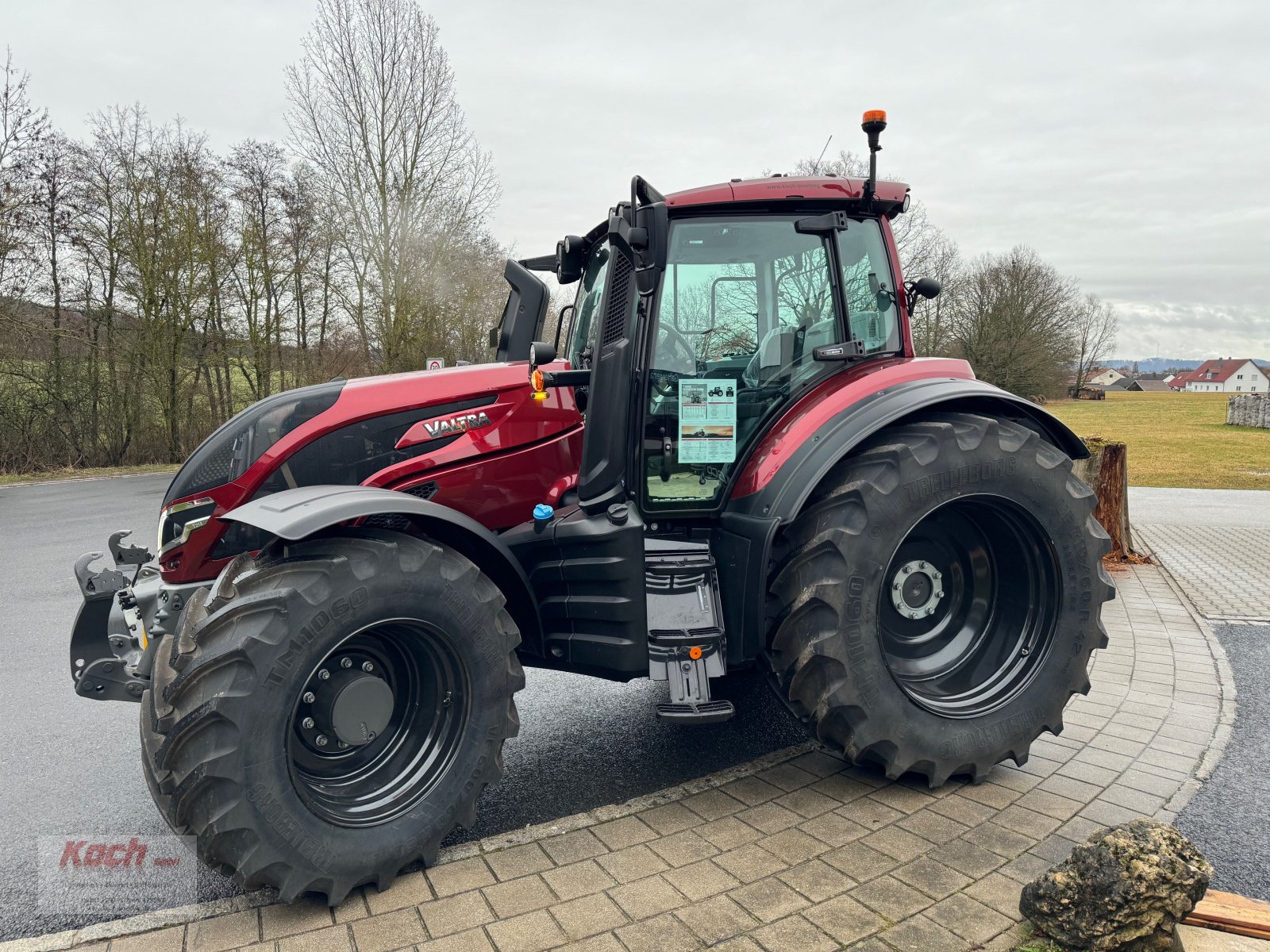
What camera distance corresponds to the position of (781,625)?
3.04 meters

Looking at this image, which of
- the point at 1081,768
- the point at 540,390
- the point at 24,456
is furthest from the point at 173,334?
the point at 1081,768

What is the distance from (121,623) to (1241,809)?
4.30m

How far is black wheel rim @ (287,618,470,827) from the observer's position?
8.68 ft

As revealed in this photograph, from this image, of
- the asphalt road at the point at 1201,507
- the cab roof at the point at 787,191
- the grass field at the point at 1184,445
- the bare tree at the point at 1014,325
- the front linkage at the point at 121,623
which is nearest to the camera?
the front linkage at the point at 121,623

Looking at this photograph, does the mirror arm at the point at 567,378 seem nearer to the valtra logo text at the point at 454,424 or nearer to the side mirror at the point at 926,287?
the valtra logo text at the point at 454,424

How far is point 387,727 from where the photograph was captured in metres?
2.80

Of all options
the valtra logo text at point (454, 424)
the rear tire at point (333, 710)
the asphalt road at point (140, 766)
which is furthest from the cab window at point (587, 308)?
the asphalt road at point (140, 766)

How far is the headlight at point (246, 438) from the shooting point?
3.01 m

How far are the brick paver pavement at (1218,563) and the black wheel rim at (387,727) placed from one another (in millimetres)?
5653

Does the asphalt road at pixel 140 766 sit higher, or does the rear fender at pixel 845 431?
the rear fender at pixel 845 431

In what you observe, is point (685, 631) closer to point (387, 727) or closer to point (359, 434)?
point (387, 727)

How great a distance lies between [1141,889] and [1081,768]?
1.40m

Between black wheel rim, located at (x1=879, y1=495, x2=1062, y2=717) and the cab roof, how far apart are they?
53.1 inches

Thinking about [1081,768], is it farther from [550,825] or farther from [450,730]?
[450,730]
